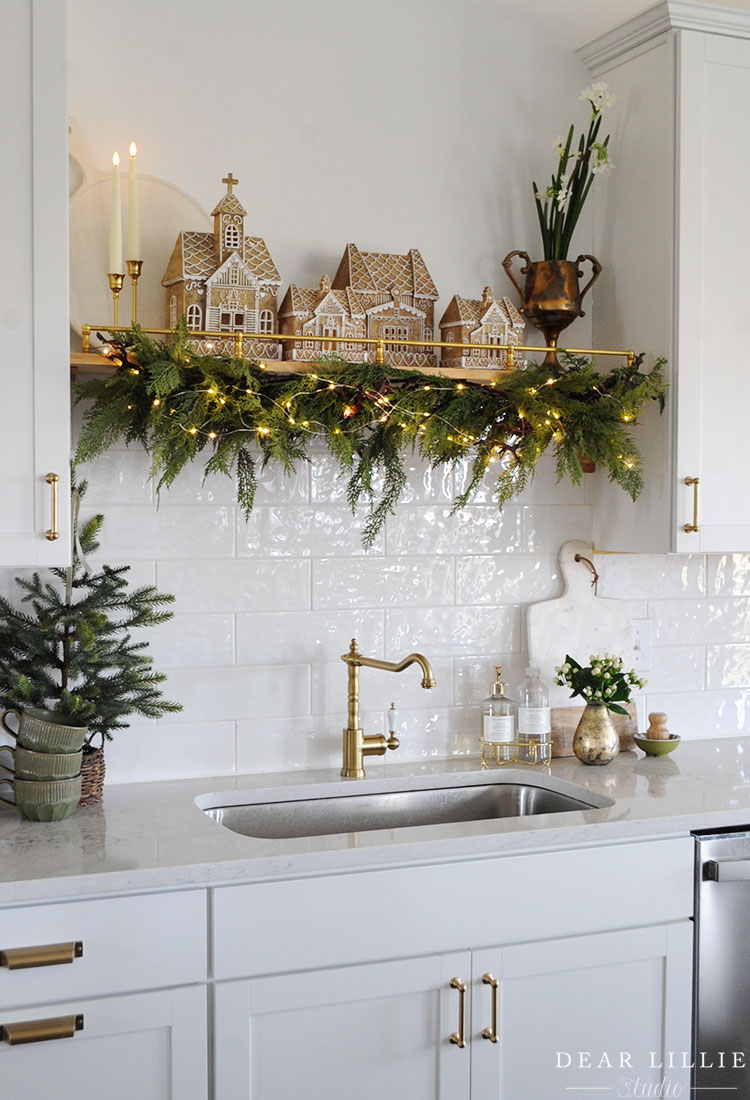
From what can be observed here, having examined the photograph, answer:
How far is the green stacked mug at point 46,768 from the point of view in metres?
2.05

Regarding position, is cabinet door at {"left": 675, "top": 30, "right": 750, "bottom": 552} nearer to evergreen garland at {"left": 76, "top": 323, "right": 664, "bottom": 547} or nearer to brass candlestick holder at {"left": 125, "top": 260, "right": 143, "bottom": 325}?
evergreen garland at {"left": 76, "top": 323, "right": 664, "bottom": 547}

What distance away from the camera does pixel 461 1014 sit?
2.00 metres

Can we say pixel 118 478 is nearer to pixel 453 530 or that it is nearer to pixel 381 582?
pixel 381 582

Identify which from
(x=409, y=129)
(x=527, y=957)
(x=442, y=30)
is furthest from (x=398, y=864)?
(x=442, y=30)

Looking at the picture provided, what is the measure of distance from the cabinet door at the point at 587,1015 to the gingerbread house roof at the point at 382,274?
1.35m

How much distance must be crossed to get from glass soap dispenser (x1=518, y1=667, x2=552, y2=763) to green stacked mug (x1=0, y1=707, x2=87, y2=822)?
1.02 meters

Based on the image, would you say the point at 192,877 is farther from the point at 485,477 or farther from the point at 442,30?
the point at 442,30

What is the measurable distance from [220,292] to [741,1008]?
1746mm

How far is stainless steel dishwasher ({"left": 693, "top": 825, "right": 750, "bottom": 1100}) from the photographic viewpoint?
2215mm

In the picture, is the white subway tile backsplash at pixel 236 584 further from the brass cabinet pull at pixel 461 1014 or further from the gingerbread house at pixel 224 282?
the brass cabinet pull at pixel 461 1014

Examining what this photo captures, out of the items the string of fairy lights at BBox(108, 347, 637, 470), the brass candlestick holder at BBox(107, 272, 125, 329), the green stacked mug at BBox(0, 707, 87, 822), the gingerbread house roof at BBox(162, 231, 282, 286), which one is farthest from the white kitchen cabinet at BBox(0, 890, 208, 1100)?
the gingerbread house roof at BBox(162, 231, 282, 286)

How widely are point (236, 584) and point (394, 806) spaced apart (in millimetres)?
592

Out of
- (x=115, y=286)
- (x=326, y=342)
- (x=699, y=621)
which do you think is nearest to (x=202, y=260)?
(x=115, y=286)

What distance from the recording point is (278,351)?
2.38 meters
